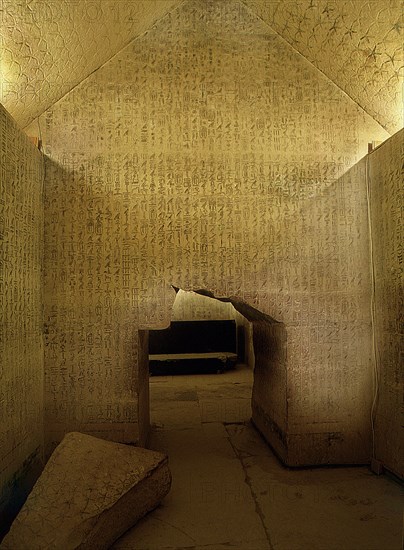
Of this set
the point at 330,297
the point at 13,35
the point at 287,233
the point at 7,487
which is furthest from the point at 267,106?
the point at 7,487

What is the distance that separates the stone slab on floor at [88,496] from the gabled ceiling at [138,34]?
2502mm

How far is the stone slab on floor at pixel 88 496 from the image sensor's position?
91.7 inches

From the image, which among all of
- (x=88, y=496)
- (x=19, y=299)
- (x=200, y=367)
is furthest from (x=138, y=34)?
(x=200, y=367)

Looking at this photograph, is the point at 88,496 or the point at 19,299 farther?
the point at 19,299

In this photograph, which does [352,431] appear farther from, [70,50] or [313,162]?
[70,50]

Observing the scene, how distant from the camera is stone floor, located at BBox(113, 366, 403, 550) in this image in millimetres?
2594

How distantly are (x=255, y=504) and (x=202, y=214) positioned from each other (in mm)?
2130

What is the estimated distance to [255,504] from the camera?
302 centimetres

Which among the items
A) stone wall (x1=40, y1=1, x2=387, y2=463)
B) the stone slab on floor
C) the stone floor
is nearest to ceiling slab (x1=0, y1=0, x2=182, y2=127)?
stone wall (x1=40, y1=1, x2=387, y2=463)

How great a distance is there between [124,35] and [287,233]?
6.72 feet

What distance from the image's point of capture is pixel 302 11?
11.6 feet

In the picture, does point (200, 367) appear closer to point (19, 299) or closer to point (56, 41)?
point (19, 299)

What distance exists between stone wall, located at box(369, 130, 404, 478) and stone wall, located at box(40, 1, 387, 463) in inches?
6.4

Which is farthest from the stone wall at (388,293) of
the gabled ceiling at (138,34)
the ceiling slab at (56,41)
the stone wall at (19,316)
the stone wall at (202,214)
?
the stone wall at (19,316)
